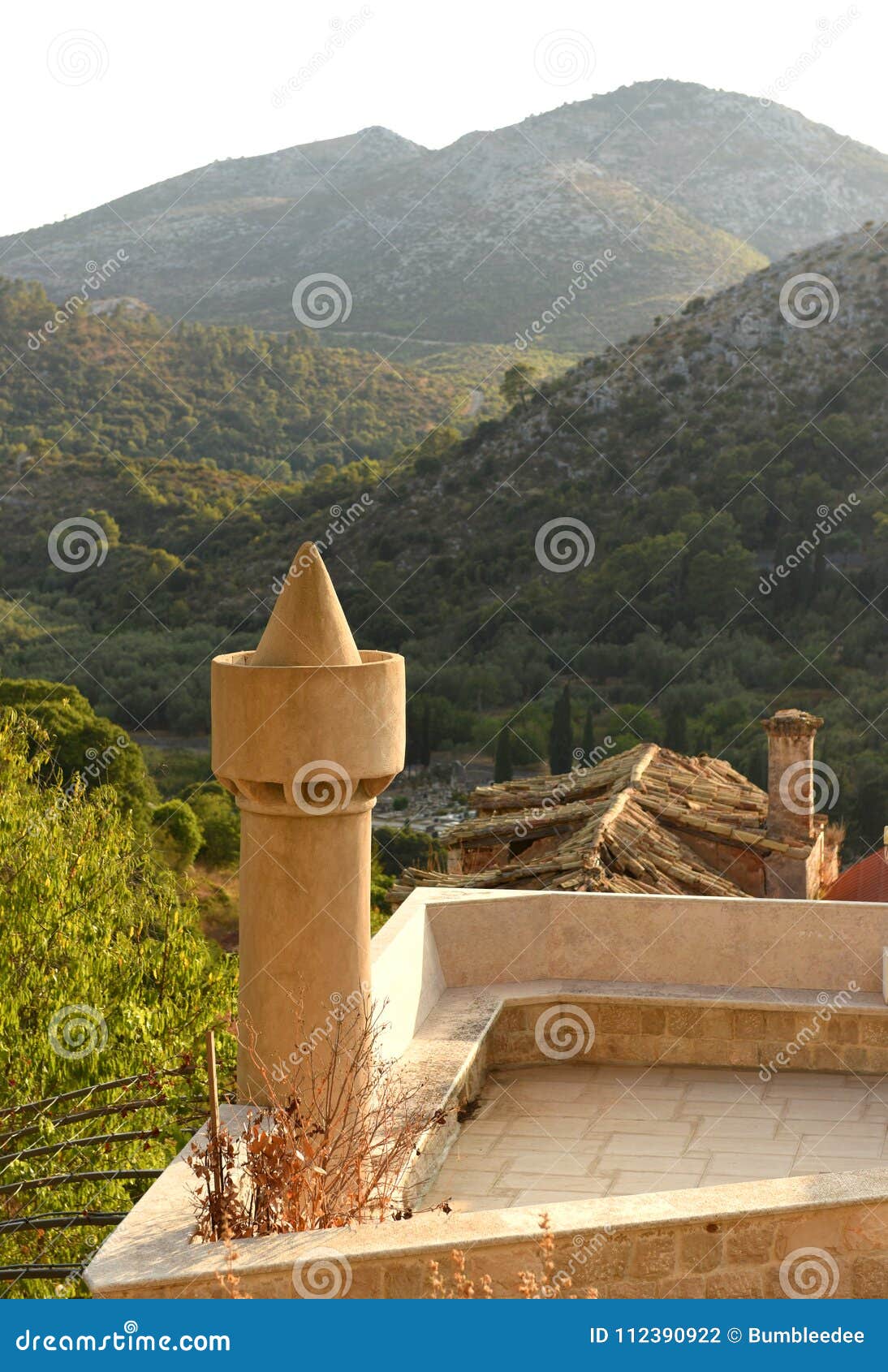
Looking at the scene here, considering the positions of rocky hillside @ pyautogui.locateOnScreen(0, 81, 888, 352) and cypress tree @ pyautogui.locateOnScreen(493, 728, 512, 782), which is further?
rocky hillside @ pyautogui.locateOnScreen(0, 81, 888, 352)

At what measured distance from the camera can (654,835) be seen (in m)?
12.5

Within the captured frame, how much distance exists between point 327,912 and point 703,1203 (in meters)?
1.28

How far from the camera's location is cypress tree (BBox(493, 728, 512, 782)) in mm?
26094

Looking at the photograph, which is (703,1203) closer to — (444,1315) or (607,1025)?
(444,1315)
